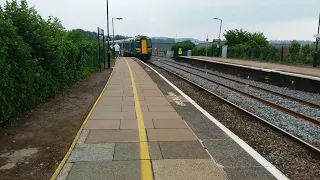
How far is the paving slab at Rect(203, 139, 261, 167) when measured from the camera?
487 centimetres

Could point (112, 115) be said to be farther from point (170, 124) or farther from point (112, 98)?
point (112, 98)

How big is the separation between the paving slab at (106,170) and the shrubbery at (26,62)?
101 inches

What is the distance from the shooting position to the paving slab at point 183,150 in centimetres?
507

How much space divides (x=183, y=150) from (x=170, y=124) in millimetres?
1915

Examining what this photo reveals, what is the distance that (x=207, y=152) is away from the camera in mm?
5305

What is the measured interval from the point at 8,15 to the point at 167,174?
22.9ft

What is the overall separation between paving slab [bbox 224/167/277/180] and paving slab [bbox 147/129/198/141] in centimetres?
154

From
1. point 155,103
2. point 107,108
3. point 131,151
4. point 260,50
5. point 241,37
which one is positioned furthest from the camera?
point 241,37

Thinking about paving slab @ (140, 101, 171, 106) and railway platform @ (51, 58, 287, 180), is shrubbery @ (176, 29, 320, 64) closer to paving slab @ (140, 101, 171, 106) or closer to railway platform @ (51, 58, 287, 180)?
paving slab @ (140, 101, 171, 106)

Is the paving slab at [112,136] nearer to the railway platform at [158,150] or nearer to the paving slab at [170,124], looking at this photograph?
the railway platform at [158,150]

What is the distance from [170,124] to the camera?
7.27m

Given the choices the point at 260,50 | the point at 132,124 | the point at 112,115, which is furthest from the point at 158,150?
the point at 260,50

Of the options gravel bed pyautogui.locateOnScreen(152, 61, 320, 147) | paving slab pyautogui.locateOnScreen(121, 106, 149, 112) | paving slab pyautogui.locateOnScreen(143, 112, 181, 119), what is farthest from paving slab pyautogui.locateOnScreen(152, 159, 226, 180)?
paving slab pyautogui.locateOnScreen(121, 106, 149, 112)

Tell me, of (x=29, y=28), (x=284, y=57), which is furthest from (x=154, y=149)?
(x=284, y=57)
